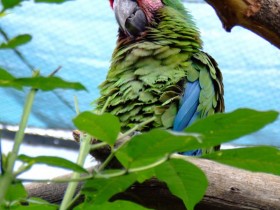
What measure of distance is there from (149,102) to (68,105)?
699 mm

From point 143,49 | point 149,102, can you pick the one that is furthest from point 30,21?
point 149,102

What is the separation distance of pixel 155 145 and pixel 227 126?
4 centimetres

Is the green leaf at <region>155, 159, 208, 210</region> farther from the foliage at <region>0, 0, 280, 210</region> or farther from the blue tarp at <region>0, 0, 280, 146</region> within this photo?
the blue tarp at <region>0, 0, 280, 146</region>

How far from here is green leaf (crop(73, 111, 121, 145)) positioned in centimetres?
33

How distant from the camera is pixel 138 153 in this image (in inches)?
12.6

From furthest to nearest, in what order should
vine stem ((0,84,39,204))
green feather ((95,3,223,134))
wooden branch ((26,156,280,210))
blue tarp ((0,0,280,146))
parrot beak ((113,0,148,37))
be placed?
Answer: blue tarp ((0,0,280,146)), parrot beak ((113,0,148,37)), green feather ((95,3,223,134)), wooden branch ((26,156,280,210)), vine stem ((0,84,39,204))

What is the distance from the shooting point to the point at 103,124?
0.33 m

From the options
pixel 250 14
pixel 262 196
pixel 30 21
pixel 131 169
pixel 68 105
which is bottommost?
pixel 68 105

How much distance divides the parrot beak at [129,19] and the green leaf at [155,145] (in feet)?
5.15

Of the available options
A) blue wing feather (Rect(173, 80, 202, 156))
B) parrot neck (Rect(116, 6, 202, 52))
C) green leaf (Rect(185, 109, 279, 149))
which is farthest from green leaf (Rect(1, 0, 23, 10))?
parrot neck (Rect(116, 6, 202, 52))

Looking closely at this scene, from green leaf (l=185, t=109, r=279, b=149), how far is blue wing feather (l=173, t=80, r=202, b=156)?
1.26 metres

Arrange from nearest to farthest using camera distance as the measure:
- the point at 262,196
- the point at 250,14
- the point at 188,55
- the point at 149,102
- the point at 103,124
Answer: the point at 103,124 → the point at 262,196 → the point at 250,14 → the point at 149,102 → the point at 188,55

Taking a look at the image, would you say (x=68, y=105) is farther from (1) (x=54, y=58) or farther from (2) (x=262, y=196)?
(2) (x=262, y=196)

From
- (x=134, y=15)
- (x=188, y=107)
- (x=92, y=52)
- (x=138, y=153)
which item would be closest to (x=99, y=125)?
(x=138, y=153)
